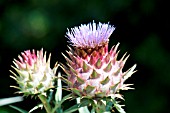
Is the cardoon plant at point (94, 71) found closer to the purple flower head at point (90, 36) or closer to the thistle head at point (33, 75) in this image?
the purple flower head at point (90, 36)

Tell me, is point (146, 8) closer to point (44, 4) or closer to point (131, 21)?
point (131, 21)

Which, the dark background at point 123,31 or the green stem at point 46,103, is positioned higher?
the dark background at point 123,31

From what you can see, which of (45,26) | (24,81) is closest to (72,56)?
(24,81)

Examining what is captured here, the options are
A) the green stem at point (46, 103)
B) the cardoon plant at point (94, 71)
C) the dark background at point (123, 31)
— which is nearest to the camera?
the cardoon plant at point (94, 71)

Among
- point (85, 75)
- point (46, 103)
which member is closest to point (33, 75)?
point (46, 103)

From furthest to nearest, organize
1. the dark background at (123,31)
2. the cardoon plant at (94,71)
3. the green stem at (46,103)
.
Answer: the dark background at (123,31)
the green stem at (46,103)
the cardoon plant at (94,71)

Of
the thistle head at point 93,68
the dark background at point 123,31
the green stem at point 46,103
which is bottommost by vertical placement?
the green stem at point 46,103

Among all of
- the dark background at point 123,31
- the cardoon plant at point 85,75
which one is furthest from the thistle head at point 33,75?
the dark background at point 123,31

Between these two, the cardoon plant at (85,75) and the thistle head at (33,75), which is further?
the thistle head at (33,75)

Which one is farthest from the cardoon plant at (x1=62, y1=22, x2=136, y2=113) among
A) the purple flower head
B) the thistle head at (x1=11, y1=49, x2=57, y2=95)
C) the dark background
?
the dark background
